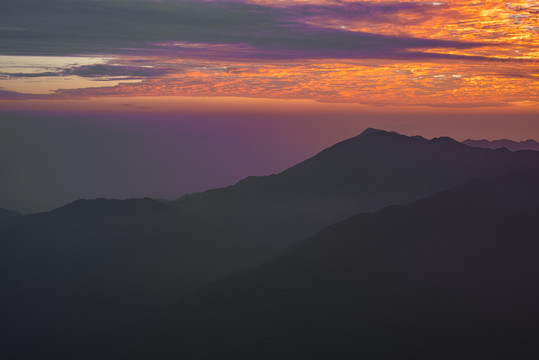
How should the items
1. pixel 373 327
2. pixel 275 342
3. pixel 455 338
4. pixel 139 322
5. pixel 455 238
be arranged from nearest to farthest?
1. pixel 455 338
2. pixel 373 327
3. pixel 275 342
4. pixel 455 238
5. pixel 139 322

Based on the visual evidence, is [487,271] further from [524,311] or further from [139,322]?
[139,322]

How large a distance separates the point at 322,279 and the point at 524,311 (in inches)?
2626

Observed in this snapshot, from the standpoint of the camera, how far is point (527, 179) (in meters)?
191

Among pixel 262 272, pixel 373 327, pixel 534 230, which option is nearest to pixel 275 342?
pixel 373 327

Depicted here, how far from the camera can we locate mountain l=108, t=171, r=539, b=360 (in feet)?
393

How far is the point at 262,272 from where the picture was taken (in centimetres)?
18525

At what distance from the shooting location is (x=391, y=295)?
13912 cm

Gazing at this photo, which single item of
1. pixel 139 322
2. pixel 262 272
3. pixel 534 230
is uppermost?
pixel 534 230

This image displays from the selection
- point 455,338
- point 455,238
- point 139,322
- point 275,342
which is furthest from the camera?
point 139,322

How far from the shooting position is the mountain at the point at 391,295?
393ft

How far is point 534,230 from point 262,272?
9809 centimetres

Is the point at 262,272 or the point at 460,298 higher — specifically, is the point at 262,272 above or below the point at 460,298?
below

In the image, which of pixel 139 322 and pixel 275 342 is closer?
pixel 275 342

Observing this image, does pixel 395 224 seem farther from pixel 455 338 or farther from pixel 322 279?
pixel 455 338
